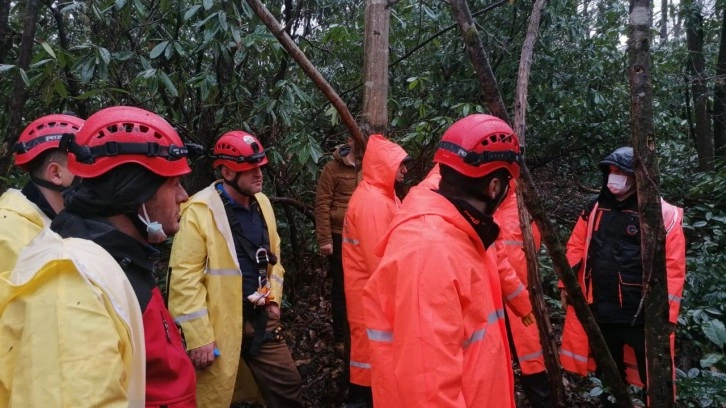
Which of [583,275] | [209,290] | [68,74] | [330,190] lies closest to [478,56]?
[209,290]

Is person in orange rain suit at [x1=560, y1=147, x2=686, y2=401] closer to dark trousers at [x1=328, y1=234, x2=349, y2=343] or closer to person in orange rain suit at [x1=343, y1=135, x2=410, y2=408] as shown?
person in orange rain suit at [x1=343, y1=135, x2=410, y2=408]

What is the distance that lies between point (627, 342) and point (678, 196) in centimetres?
456

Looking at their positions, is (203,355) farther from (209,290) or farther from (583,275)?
(583,275)

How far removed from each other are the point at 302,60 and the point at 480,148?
178cm

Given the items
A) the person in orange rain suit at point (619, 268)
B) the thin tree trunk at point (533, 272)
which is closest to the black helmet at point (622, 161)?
the person in orange rain suit at point (619, 268)

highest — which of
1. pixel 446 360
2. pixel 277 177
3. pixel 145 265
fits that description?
pixel 277 177

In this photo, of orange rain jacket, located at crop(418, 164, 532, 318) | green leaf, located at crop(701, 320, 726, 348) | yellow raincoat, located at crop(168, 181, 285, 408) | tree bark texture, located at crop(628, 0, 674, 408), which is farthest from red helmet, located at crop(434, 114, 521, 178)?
green leaf, located at crop(701, 320, 726, 348)

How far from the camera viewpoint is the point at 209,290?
3.41 metres

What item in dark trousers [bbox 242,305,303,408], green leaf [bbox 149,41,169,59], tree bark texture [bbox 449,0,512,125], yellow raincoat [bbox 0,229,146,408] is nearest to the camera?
yellow raincoat [bbox 0,229,146,408]

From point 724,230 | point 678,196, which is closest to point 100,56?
point 724,230

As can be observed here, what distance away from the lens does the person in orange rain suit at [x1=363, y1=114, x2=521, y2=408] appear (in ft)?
5.94

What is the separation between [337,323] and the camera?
5.79 meters

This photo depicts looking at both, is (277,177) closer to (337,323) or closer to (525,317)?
(337,323)

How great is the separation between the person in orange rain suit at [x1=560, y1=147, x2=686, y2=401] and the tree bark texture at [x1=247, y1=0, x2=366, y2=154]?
2045 mm
